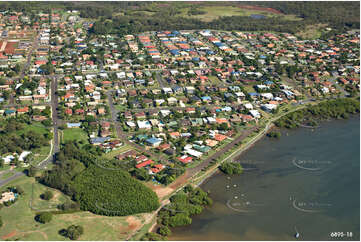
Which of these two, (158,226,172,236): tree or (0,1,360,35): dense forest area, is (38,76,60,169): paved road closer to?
(158,226,172,236): tree

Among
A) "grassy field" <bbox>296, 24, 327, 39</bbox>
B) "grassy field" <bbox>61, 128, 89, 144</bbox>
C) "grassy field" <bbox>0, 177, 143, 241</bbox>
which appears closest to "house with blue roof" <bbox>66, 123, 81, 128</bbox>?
"grassy field" <bbox>61, 128, 89, 144</bbox>

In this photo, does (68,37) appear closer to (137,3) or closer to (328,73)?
(137,3)

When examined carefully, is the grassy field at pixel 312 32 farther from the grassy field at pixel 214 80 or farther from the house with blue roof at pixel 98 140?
the house with blue roof at pixel 98 140

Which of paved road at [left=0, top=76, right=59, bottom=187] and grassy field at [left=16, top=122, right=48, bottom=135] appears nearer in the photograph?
paved road at [left=0, top=76, right=59, bottom=187]

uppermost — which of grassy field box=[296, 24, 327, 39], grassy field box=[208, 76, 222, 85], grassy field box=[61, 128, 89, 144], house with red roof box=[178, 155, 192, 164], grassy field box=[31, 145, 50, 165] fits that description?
grassy field box=[296, 24, 327, 39]

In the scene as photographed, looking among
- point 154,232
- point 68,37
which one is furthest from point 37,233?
point 68,37

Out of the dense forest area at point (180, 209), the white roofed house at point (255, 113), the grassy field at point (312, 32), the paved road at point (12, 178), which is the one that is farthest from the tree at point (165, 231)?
the grassy field at point (312, 32)
